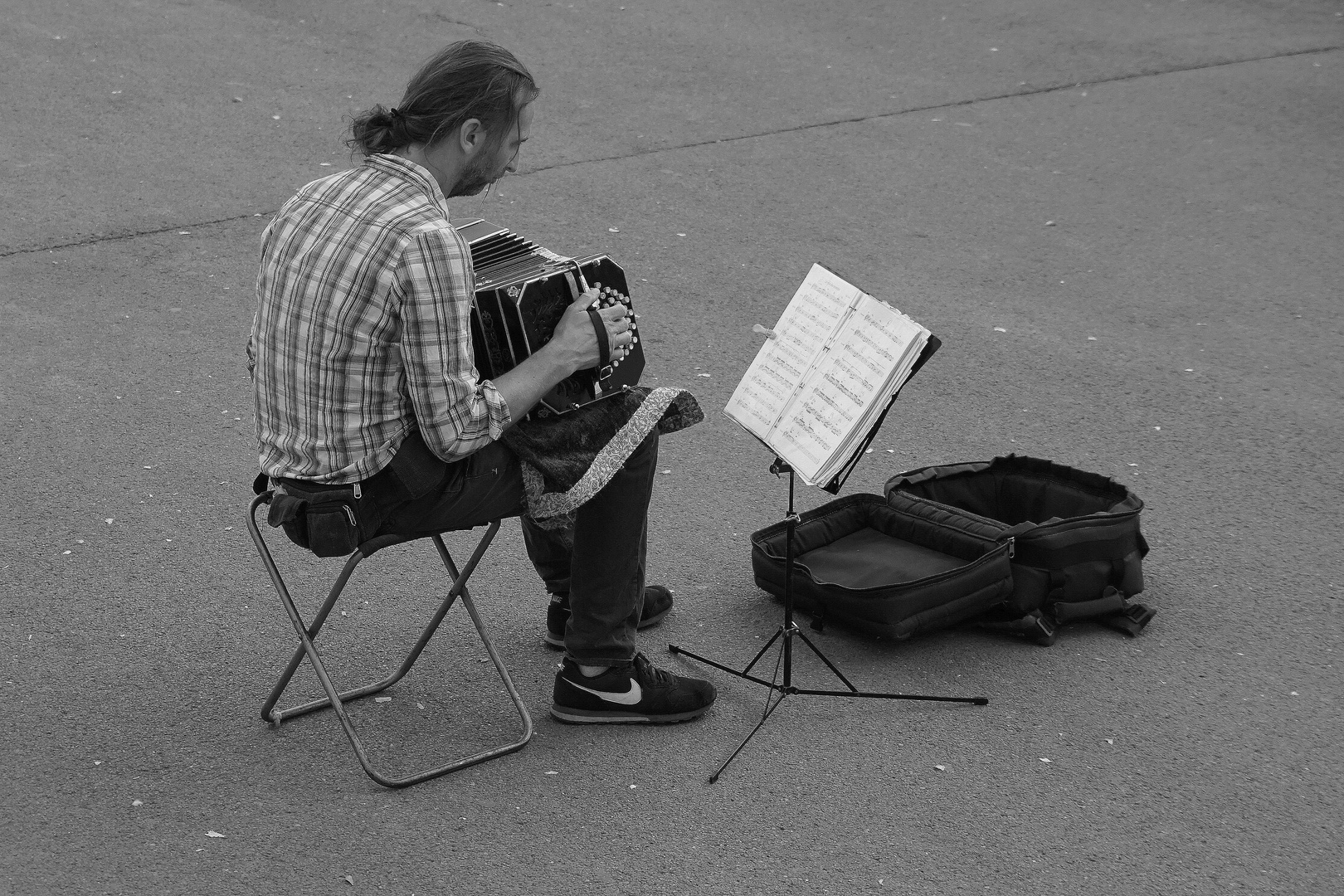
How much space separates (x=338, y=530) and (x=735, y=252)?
3.64 metres

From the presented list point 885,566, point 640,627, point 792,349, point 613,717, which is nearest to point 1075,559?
point 885,566

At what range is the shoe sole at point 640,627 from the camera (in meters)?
3.83

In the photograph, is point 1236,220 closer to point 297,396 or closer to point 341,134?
point 341,134

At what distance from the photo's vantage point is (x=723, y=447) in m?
4.86

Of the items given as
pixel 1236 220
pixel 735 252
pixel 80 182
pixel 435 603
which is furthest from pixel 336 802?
pixel 1236 220

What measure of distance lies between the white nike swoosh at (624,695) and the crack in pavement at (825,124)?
3.79 meters

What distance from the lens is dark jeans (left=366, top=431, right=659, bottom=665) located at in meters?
3.13

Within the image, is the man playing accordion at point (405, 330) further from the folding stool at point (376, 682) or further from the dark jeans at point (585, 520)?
the folding stool at point (376, 682)

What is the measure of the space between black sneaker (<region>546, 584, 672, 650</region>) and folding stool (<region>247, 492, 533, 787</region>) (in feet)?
1.05

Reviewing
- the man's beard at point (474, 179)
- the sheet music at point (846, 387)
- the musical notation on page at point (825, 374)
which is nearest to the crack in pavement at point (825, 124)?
the man's beard at point (474, 179)

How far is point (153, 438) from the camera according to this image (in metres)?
4.74

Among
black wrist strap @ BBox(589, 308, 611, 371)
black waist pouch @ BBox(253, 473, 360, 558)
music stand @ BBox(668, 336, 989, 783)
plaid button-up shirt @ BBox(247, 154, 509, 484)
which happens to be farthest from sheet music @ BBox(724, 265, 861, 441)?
black waist pouch @ BBox(253, 473, 360, 558)

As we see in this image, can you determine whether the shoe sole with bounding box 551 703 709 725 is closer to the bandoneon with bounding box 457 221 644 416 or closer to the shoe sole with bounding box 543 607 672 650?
the shoe sole with bounding box 543 607 672 650

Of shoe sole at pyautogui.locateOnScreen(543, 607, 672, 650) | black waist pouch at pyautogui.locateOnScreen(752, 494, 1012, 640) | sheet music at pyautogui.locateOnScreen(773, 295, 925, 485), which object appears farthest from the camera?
shoe sole at pyautogui.locateOnScreen(543, 607, 672, 650)
